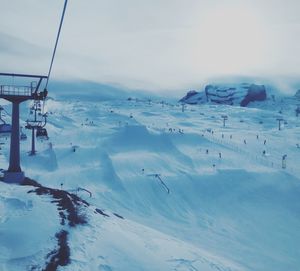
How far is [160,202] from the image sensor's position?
3156 centimetres

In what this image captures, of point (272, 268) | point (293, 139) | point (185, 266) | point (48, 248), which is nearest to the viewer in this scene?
point (48, 248)

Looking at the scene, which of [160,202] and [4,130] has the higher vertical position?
Result: [4,130]

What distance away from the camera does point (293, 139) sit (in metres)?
62.6

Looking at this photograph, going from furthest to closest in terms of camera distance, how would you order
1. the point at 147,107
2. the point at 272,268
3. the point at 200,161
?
the point at 147,107 < the point at 200,161 < the point at 272,268

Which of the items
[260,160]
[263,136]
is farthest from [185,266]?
[263,136]

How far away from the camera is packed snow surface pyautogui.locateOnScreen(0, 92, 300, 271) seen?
1362 centimetres

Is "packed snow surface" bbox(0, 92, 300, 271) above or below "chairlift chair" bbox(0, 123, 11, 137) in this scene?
below

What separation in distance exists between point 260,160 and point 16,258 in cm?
3727

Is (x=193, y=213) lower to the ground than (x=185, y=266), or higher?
lower

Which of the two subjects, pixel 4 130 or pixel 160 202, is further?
pixel 160 202

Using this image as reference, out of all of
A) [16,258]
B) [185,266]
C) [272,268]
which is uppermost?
[16,258]

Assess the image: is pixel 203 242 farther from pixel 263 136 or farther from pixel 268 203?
pixel 263 136

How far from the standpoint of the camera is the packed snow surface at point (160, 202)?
1362 centimetres

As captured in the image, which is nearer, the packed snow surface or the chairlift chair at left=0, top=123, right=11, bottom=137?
the packed snow surface
